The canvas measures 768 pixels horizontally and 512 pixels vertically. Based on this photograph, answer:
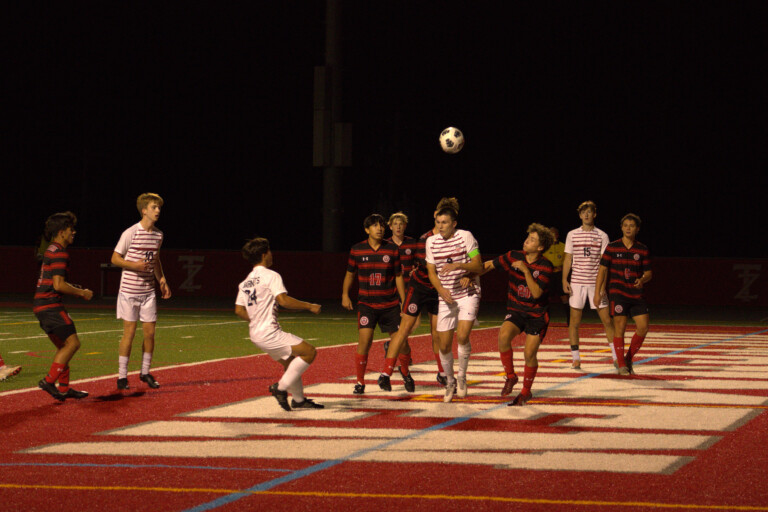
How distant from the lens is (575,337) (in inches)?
620

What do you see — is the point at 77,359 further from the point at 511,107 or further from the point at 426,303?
the point at 511,107

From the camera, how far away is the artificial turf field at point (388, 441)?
24.0 feet

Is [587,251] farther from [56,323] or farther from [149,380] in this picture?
[56,323]

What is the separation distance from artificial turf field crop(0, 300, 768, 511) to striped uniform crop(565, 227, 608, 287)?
121 cm

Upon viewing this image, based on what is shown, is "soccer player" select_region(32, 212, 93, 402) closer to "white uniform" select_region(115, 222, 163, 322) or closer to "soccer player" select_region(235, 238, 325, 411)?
"white uniform" select_region(115, 222, 163, 322)

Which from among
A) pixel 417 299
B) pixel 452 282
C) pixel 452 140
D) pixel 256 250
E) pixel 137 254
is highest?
pixel 452 140

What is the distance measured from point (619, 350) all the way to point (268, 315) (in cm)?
558

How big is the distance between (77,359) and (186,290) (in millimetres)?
17938

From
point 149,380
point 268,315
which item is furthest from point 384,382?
point 149,380

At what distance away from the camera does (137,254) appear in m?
13.0

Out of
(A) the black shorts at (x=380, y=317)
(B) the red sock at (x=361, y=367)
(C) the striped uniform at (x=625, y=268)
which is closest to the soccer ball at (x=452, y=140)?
(C) the striped uniform at (x=625, y=268)

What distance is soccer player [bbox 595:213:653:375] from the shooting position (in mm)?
14766

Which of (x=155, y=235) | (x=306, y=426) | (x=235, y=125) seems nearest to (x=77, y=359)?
(x=155, y=235)

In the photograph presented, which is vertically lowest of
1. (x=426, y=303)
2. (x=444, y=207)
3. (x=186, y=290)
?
(x=186, y=290)
